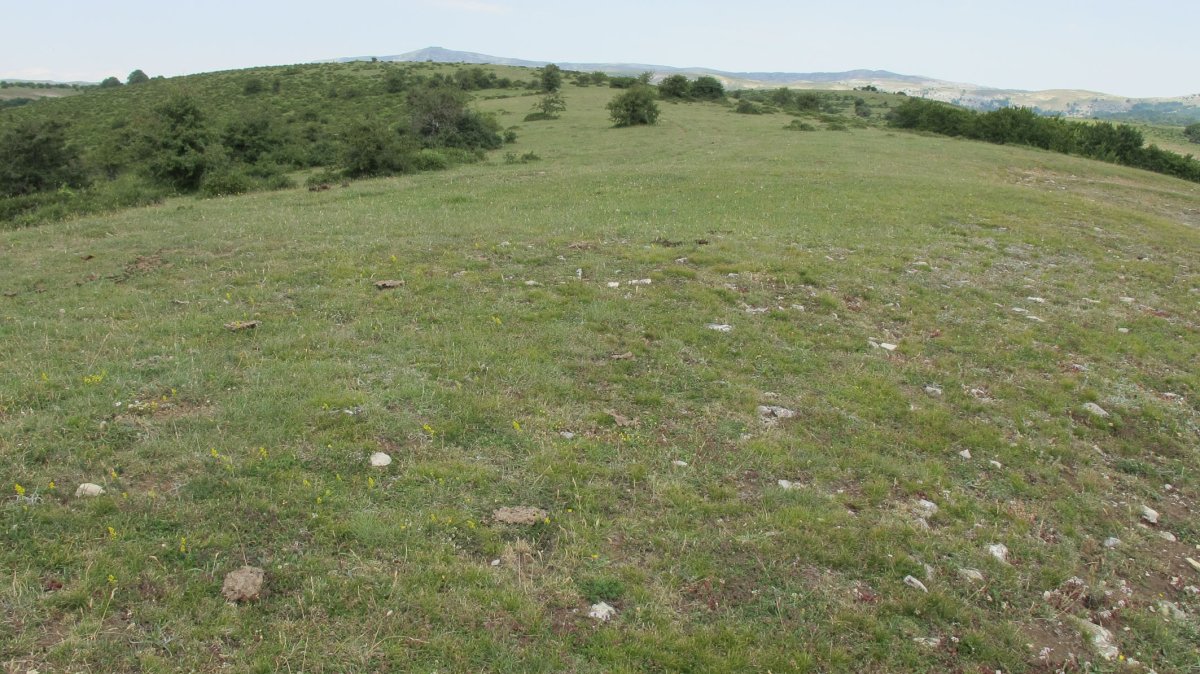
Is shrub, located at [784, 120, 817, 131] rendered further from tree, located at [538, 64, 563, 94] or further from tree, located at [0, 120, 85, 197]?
tree, located at [0, 120, 85, 197]

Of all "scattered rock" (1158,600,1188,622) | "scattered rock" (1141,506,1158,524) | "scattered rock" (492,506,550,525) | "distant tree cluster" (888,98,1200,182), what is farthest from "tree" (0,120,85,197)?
"distant tree cluster" (888,98,1200,182)

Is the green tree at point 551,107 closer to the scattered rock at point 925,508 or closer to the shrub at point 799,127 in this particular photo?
the shrub at point 799,127

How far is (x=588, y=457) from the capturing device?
6848 millimetres

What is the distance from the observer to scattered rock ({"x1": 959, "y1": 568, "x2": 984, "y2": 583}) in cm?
552

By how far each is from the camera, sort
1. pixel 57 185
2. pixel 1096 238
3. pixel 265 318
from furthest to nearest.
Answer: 1. pixel 57 185
2. pixel 1096 238
3. pixel 265 318

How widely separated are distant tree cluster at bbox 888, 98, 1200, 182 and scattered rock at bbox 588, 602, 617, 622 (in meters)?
56.2

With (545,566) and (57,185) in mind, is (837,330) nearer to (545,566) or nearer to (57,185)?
(545,566)

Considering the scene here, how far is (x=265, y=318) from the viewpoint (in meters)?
10.3

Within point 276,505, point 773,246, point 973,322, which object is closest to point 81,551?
point 276,505

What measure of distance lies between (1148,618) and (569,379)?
20.0ft

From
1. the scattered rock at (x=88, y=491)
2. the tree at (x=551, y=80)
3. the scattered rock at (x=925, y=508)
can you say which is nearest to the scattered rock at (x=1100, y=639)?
the scattered rock at (x=925, y=508)

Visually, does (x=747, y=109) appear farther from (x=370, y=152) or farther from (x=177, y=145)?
(x=177, y=145)

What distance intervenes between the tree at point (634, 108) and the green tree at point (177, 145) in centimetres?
2849

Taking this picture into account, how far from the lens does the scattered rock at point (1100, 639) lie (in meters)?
4.94
